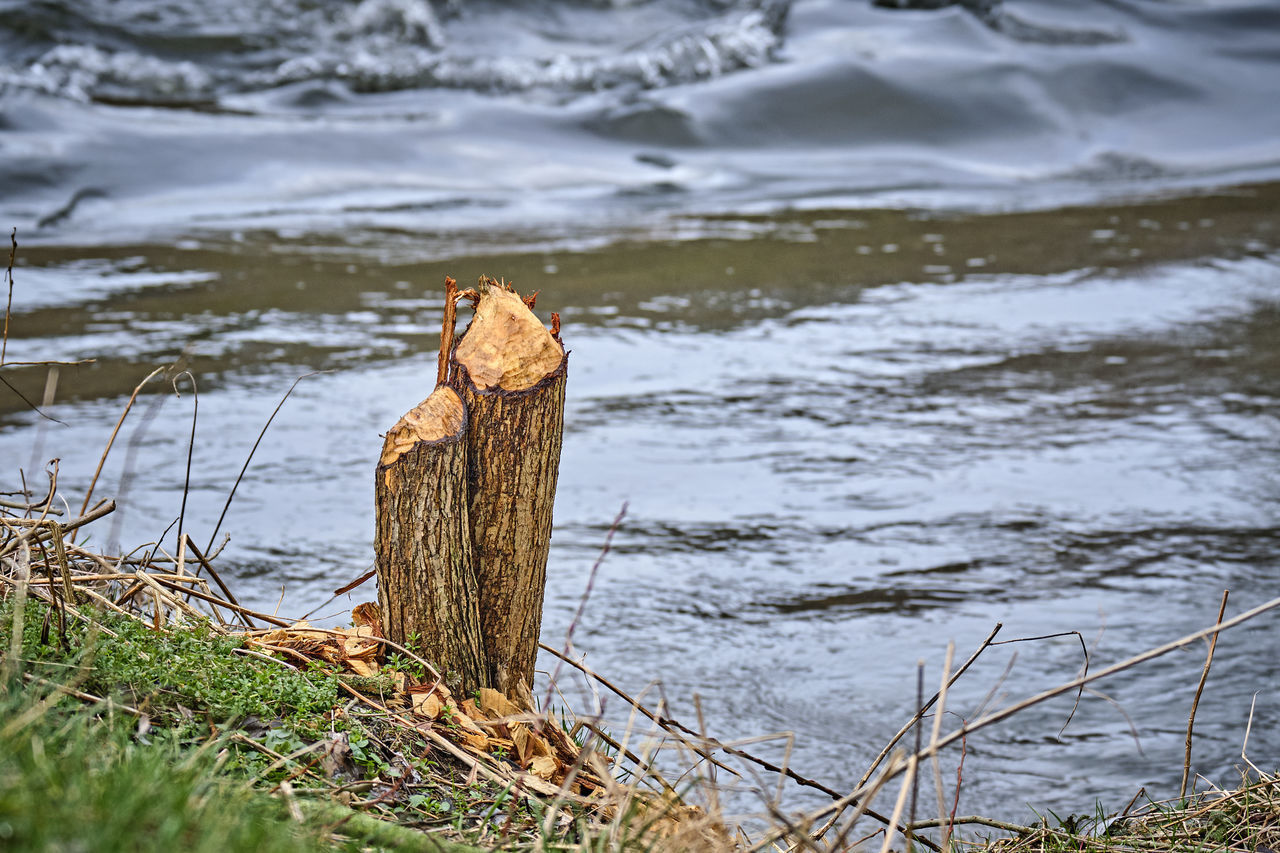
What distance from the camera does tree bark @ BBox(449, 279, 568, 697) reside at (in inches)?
103

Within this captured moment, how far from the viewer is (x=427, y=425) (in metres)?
2.55

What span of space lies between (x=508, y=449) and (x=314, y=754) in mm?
773

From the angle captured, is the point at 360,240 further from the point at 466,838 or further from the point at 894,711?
the point at 466,838

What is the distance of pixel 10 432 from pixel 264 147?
322 inches

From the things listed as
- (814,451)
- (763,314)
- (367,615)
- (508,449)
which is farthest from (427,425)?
(763,314)

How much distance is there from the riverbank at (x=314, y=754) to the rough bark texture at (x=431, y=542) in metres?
Answer: 0.07

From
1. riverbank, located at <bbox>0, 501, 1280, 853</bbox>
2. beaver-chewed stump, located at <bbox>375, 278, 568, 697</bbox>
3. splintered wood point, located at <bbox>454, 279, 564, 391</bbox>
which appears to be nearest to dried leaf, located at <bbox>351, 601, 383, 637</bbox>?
riverbank, located at <bbox>0, 501, 1280, 853</bbox>

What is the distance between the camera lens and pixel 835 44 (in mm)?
17234

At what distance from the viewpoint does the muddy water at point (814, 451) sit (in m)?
4.07

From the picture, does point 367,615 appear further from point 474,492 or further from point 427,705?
point 474,492

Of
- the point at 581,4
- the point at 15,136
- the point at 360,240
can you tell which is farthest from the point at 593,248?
the point at 581,4

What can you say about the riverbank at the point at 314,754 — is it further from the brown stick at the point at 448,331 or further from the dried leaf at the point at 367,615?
the brown stick at the point at 448,331

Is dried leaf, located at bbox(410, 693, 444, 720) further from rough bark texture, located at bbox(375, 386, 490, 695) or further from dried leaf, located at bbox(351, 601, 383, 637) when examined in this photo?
dried leaf, located at bbox(351, 601, 383, 637)

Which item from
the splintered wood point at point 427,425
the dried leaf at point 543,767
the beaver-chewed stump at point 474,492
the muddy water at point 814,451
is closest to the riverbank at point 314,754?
the dried leaf at point 543,767
